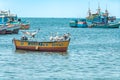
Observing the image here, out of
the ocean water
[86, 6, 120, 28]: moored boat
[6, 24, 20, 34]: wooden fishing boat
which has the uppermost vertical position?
the ocean water

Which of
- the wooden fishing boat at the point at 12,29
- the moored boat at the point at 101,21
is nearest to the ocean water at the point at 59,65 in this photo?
the wooden fishing boat at the point at 12,29

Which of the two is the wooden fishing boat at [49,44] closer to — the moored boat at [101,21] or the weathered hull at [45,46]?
the weathered hull at [45,46]

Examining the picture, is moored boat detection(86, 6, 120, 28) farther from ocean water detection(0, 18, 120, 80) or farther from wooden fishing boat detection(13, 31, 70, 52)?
wooden fishing boat detection(13, 31, 70, 52)

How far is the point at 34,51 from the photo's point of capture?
58688 mm

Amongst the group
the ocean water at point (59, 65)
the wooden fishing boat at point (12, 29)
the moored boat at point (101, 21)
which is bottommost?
the moored boat at point (101, 21)

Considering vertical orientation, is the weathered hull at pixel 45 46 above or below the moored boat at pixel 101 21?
above

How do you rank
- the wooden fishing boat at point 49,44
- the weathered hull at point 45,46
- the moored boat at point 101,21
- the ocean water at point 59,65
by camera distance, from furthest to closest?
the moored boat at point 101,21
the weathered hull at point 45,46
the wooden fishing boat at point 49,44
the ocean water at point 59,65

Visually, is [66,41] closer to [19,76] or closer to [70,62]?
[70,62]

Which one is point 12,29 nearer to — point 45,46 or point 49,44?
point 45,46

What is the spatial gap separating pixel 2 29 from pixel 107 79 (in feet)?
220

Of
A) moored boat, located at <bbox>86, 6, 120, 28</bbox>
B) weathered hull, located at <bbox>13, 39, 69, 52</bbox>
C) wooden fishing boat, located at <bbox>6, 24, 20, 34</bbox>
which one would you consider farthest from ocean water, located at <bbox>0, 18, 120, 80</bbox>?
moored boat, located at <bbox>86, 6, 120, 28</bbox>

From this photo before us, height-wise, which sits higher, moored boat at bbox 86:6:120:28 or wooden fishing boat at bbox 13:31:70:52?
wooden fishing boat at bbox 13:31:70:52

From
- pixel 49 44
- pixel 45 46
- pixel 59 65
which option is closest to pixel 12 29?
pixel 45 46

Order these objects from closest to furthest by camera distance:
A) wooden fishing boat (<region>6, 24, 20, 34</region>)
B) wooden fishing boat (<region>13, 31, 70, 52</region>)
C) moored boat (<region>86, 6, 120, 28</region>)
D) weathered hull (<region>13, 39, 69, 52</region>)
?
wooden fishing boat (<region>13, 31, 70, 52</region>)
weathered hull (<region>13, 39, 69, 52</region>)
wooden fishing boat (<region>6, 24, 20, 34</region>)
moored boat (<region>86, 6, 120, 28</region>)
